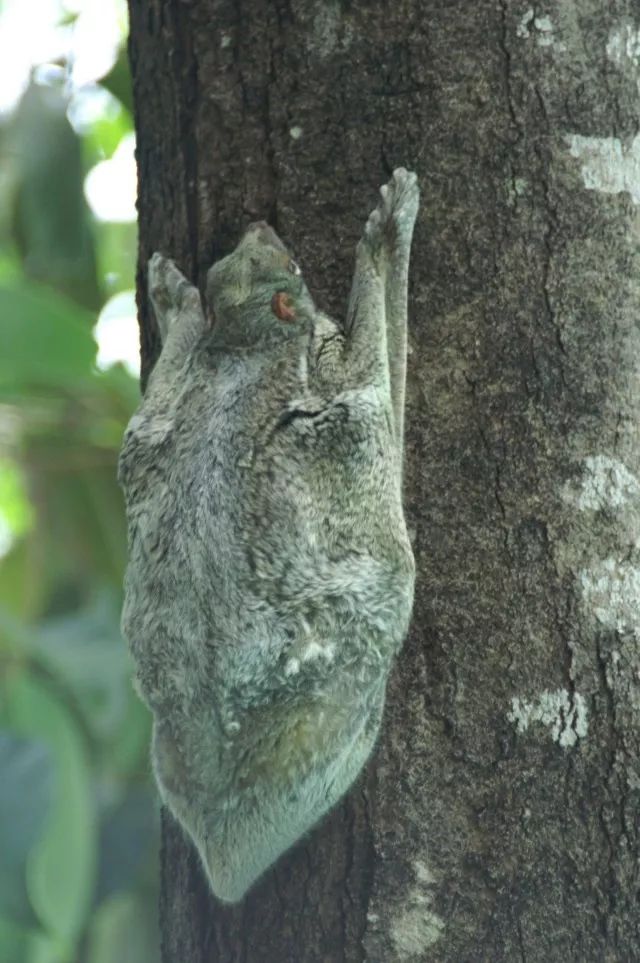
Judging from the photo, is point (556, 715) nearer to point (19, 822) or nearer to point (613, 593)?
point (613, 593)

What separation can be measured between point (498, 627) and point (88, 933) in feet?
10.7

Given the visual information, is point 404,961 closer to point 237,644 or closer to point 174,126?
point 237,644

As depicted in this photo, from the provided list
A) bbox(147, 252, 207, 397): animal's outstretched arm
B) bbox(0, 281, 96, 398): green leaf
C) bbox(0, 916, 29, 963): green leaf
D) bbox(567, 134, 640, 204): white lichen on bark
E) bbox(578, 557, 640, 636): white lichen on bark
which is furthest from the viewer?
bbox(0, 281, 96, 398): green leaf

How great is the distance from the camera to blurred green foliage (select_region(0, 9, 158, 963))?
3.81 m

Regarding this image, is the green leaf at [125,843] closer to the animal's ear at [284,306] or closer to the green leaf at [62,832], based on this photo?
the green leaf at [62,832]

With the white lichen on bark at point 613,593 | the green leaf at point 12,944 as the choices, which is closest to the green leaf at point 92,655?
the green leaf at point 12,944

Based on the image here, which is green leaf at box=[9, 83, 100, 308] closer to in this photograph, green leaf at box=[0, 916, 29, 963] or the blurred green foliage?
the blurred green foliage

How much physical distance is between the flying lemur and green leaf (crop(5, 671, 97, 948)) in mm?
1601

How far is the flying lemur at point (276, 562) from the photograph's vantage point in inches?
90.8

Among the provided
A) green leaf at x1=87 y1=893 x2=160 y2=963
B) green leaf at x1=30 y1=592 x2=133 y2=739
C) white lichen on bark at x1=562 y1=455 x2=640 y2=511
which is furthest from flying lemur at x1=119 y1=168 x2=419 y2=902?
green leaf at x1=87 y1=893 x2=160 y2=963

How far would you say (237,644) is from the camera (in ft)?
7.50

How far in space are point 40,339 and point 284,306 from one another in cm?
162

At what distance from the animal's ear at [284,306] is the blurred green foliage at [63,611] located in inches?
47.5

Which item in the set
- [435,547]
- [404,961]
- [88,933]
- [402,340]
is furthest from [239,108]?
[88,933]
